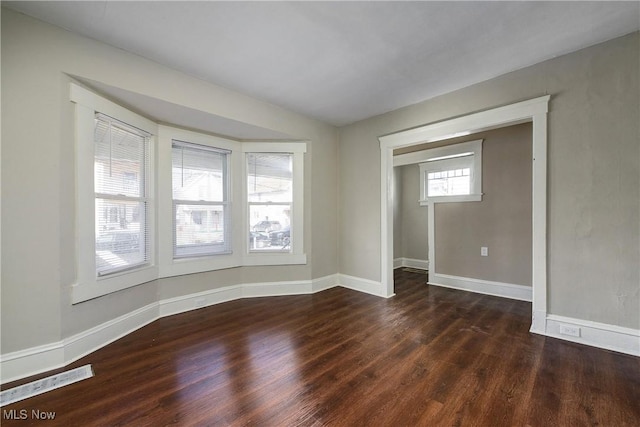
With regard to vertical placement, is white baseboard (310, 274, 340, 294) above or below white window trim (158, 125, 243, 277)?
A: below

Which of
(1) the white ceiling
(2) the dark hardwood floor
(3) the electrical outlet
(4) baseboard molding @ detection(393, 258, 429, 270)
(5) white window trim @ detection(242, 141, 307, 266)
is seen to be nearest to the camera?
(2) the dark hardwood floor

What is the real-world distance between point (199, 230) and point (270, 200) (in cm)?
105

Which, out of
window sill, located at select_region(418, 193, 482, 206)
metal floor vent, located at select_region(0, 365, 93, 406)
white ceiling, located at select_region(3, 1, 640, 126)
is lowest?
metal floor vent, located at select_region(0, 365, 93, 406)

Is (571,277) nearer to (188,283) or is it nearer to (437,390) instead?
(437,390)

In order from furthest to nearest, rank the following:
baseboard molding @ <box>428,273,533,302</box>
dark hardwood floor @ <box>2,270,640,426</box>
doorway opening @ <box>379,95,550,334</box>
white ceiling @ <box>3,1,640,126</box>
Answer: baseboard molding @ <box>428,273,533,302</box>
doorway opening @ <box>379,95,550,334</box>
white ceiling @ <box>3,1,640,126</box>
dark hardwood floor @ <box>2,270,640,426</box>

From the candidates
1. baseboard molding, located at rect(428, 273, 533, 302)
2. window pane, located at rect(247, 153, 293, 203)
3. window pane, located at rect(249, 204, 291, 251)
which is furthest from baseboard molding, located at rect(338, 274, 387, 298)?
window pane, located at rect(247, 153, 293, 203)

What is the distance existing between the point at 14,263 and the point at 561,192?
4.48m

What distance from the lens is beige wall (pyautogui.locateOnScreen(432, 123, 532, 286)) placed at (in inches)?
146

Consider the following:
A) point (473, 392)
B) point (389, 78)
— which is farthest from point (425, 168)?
point (473, 392)

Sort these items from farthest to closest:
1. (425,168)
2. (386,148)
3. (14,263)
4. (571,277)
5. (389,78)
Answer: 1. (425,168)
2. (386,148)
3. (389,78)
4. (571,277)
5. (14,263)

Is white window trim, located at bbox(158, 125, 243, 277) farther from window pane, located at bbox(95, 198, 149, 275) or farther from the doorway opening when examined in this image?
the doorway opening

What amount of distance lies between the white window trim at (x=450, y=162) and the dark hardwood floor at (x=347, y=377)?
192cm

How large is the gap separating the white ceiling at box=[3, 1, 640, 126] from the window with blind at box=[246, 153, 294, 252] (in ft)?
3.92

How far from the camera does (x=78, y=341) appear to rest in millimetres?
2188
